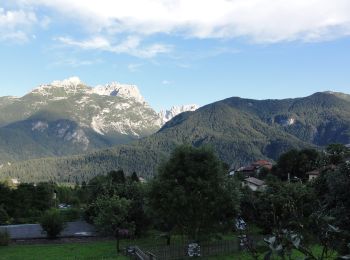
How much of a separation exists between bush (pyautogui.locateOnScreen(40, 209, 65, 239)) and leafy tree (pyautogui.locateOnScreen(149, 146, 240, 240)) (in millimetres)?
18915

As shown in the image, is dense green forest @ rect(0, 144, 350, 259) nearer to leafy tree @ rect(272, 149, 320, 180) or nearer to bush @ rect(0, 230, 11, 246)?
bush @ rect(0, 230, 11, 246)

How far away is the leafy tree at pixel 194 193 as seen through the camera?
97.3 feet

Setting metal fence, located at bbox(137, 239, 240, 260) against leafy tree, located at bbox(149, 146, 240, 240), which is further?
leafy tree, located at bbox(149, 146, 240, 240)

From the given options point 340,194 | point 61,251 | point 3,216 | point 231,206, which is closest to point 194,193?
point 231,206

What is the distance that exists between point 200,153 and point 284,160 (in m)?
66.2

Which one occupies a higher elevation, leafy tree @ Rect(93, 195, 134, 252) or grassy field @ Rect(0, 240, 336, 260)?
leafy tree @ Rect(93, 195, 134, 252)

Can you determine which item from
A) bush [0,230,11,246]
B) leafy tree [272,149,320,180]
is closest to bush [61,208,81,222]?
bush [0,230,11,246]

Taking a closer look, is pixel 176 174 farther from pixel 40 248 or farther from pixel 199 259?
pixel 40 248

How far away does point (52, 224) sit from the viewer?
1841 inches

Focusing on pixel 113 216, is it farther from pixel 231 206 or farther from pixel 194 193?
pixel 231 206

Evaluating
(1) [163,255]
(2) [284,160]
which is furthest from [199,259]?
(2) [284,160]

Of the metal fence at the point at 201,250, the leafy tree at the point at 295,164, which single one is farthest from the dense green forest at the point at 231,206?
the leafy tree at the point at 295,164

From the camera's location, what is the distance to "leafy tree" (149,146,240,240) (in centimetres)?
2967

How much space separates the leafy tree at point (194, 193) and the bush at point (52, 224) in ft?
62.1
